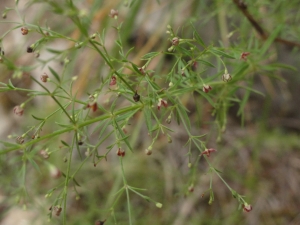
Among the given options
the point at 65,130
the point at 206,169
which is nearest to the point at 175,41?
the point at 65,130

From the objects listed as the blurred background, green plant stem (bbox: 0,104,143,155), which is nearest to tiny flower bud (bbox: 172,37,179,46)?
green plant stem (bbox: 0,104,143,155)

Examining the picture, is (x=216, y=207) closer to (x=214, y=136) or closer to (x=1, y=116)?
(x=214, y=136)

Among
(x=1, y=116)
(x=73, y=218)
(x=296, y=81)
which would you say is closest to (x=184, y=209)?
(x=73, y=218)

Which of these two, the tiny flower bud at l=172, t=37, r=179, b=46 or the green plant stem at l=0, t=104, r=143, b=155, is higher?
the tiny flower bud at l=172, t=37, r=179, b=46

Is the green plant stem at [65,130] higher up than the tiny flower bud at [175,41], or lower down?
lower down

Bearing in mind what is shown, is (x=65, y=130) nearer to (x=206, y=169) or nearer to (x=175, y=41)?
(x=175, y=41)

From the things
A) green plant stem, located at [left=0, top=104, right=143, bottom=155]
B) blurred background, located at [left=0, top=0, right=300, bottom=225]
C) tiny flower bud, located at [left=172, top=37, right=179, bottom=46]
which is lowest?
blurred background, located at [left=0, top=0, right=300, bottom=225]

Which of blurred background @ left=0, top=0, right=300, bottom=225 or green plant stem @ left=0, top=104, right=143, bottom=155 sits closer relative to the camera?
green plant stem @ left=0, top=104, right=143, bottom=155

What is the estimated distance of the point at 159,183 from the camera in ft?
6.20

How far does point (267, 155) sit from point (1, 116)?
68.9 inches

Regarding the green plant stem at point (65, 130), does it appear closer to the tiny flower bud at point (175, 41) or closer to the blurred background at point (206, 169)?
the tiny flower bud at point (175, 41)

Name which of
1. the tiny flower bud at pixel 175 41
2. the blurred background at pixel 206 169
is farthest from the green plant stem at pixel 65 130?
the blurred background at pixel 206 169

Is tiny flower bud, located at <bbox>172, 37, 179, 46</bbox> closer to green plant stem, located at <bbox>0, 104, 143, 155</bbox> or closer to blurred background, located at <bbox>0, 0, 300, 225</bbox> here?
green plant stem, located at <bbox>0, 104, 143, 155</bbox>

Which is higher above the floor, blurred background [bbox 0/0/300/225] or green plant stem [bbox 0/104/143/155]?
green plant stem [bbox 0/104/143/155]
